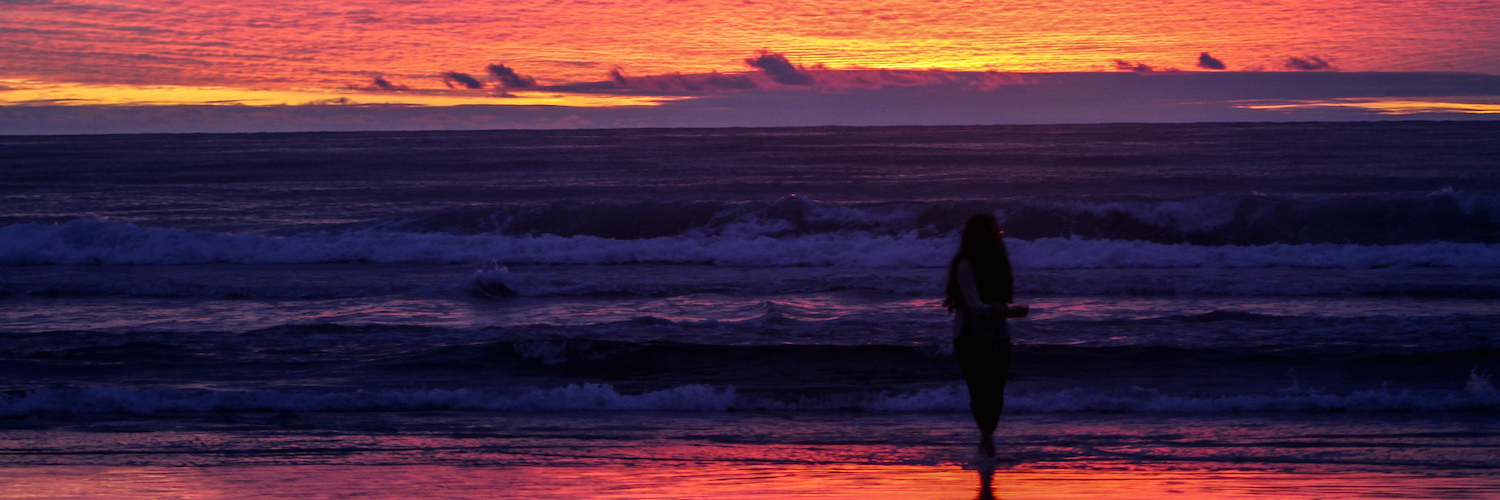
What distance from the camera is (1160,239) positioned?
17688 mm

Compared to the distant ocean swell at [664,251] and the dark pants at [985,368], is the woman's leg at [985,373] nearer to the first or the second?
the dark pants at [985,368]

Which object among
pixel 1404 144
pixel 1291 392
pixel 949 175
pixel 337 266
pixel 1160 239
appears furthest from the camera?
pixel 1404 144

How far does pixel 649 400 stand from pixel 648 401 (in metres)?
0.01

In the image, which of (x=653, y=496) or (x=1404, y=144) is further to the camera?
(x=1404, y=144)

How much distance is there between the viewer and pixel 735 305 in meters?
11.2

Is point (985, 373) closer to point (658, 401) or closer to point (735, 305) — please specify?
point (658, 401)

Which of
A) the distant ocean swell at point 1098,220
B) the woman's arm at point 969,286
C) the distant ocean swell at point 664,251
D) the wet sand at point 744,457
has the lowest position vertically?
the wet sand at point 744,457

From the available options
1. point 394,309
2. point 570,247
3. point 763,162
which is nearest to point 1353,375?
point 394,309

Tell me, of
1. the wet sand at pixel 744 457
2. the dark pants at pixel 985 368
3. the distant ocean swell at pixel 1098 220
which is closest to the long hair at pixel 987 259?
the dark pants at pixel 985 368

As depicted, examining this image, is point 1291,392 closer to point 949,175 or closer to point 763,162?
point 949,175

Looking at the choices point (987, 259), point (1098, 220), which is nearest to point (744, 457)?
point (987, 259)

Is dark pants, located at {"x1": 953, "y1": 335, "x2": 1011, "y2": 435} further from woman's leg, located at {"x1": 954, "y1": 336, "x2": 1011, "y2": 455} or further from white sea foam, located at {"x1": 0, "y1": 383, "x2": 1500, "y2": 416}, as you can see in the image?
Answer: white sea foam, located at {"x1": 0, "y1": 383, "x2": 1500, "y2": 416}

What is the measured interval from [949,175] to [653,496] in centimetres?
2784

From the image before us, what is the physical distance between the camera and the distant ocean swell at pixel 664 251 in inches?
535
